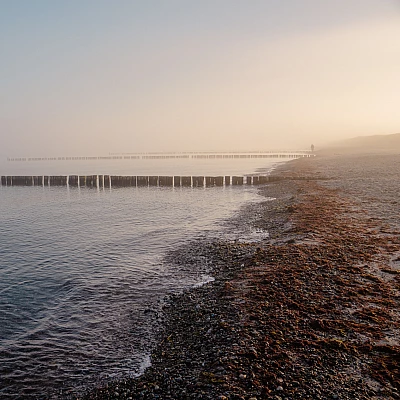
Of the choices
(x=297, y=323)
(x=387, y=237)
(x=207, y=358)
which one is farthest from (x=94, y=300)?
(x=387, y=237)

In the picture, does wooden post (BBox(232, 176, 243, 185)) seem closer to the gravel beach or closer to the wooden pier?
the wooden pier

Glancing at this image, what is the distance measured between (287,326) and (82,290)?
6.79m

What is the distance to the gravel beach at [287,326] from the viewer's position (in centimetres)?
551

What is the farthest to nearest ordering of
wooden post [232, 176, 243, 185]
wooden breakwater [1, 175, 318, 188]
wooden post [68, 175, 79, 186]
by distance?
wooden post [68, 175, 79, 186] < wooden breakwater [1, 175, 318, 188] < wooden post [232, 176, 243, 185]

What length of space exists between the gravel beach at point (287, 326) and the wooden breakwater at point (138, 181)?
98.0ft

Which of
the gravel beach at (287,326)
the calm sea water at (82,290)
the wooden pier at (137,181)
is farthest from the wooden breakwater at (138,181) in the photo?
the gravel beach at (287,326)

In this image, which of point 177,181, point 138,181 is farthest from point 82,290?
point 138,181

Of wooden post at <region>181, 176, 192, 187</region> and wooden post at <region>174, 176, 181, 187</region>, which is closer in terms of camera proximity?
wooden post at <region>181, 176, 192, 187</region>

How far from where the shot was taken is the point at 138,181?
1882 inches

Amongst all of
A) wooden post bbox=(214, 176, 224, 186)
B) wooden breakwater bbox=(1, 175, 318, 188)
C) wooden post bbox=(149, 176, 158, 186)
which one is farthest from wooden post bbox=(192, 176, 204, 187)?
wooden post bbox=(149, 176, 158, 186)

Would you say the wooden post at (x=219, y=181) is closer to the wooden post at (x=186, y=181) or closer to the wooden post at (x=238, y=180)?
the wooden post at (x=238, y=180)

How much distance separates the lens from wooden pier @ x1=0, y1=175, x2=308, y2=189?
44.7 meters

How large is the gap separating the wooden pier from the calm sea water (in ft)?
64.9

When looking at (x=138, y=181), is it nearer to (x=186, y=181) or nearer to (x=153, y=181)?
(x=153, y=181)
